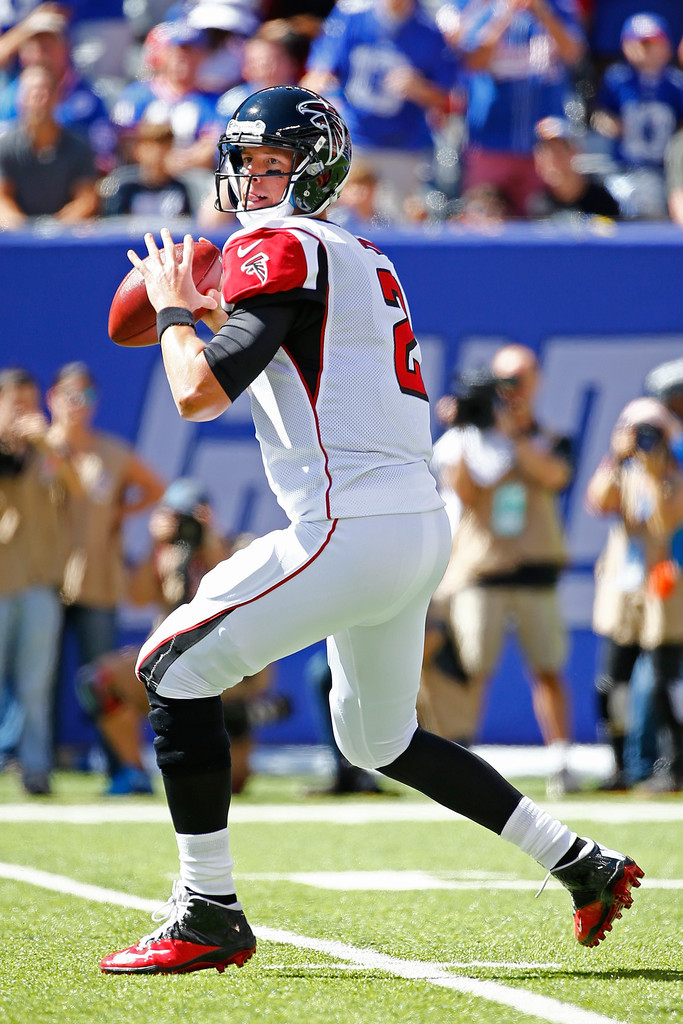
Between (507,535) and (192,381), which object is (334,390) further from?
(507,535)

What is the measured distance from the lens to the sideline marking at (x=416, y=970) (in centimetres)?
270

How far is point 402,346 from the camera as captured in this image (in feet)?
10.8

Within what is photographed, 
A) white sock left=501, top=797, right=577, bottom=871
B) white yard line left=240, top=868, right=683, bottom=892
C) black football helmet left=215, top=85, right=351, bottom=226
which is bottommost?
white yard line left=240, top=868, right=683, bottom=892

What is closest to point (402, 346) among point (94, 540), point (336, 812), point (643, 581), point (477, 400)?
point (336, 812)

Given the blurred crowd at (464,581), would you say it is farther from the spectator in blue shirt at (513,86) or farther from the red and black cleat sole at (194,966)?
the red and black cleat sole at (194,966)

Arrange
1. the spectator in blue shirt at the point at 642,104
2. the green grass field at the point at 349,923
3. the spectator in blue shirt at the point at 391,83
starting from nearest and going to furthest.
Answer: the green grass field at the point at 349,923 → the spectator in blue shirt at the point at 391,83 → the spectator in blue shirt at the point at 642,104

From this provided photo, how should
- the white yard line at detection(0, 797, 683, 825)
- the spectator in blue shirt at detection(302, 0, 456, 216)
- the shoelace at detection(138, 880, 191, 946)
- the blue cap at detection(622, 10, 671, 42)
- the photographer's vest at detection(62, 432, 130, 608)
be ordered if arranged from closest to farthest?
the shoelace at detection(138, 880, 191, 946)
the white yard line at detection(0, 797, 683, 825)
the photographer's vest at detection(62, 432, 130, 608)
the spectator in blue shirt at detection(302, 0, 456, 216)
the blue cap at detection(622, 10, 671, 42)

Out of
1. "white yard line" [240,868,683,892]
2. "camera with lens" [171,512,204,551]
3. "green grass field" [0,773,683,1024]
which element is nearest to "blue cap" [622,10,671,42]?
"camera with lens" [171,512,204,551]

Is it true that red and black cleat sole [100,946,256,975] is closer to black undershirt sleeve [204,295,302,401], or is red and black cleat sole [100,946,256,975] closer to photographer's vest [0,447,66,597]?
black undershirt sleeve [204,295,302,401]

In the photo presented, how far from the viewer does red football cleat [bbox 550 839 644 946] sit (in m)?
3.27

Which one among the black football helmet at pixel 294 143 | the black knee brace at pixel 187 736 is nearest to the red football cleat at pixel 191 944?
the black knee brace at pixel 187 736

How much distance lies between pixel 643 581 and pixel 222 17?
5227 millimetres

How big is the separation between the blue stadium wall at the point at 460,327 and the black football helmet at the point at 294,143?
14.9 ft

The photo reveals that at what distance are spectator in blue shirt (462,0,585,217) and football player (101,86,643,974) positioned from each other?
6128 mm
